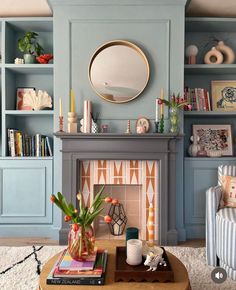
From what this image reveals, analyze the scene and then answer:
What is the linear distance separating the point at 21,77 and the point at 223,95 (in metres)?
2.48

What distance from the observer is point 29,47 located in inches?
134

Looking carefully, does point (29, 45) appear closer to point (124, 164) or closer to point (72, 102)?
point (72, 102)

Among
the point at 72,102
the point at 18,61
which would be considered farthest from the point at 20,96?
the point at 72,102

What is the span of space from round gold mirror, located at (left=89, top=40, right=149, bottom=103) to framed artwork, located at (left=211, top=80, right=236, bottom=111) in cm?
96

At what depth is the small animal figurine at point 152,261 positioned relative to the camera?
1629 mm

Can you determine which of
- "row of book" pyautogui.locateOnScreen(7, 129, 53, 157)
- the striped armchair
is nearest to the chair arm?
the striped armchair

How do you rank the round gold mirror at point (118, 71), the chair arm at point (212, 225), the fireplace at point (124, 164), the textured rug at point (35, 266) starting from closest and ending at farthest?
the textured rug at point (35, 266), the chair arm at point (212, 225), the fireplace at point (124, 164), the round gold mirror at point (118, 71)

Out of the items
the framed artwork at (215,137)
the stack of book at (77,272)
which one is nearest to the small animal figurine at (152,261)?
the stack of book at (77,272)

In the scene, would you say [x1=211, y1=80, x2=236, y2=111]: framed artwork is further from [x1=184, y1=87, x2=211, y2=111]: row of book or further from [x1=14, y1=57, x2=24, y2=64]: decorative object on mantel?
[x1=14, y1=57, x2=24, y2=64]: decorative object on mantel

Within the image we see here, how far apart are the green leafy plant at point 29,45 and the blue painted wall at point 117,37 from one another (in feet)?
1.16

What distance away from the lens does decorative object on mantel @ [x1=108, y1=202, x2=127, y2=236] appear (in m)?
3.35

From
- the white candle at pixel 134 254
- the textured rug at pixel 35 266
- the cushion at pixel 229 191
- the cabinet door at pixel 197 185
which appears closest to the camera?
the white candle at pixel 134 254

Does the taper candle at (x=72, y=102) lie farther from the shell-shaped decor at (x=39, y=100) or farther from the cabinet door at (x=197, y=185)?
the cabinet door at (x=197, y=185)

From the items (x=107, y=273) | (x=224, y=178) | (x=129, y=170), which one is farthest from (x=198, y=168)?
(x=107, y=273)
